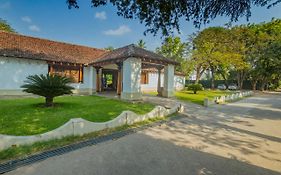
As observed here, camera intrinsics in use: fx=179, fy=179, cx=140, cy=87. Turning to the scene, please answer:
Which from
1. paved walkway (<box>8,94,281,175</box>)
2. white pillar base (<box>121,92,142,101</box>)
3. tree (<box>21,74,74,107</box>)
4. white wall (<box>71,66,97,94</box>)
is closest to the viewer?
paved walkway (<box>8,94,281,175</box>)

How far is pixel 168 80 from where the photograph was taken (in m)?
16.0

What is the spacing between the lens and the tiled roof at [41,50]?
13773 millimetres

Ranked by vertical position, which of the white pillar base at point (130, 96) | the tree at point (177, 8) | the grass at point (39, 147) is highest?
the tree at point (177, 8)

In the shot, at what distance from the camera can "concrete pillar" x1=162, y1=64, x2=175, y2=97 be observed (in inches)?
622

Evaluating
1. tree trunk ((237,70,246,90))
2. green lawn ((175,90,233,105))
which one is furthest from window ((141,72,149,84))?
tree trunk ((237,70,246,90))

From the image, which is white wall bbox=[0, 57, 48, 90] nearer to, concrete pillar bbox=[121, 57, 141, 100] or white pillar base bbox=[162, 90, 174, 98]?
concrete pillar bbox=[121, 57, 141, 100]

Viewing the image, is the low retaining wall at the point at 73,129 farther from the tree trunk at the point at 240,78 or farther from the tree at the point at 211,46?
the tree trunk at the point at 240,78

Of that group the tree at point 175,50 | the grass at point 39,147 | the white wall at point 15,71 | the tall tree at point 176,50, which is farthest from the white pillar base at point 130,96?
the tree at point 175,50

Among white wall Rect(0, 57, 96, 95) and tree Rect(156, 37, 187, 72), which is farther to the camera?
tree Rect(156, 37, 187, 72)

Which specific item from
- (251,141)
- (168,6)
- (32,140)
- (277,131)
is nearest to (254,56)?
(277,131)

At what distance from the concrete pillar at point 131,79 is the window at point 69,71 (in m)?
5.99

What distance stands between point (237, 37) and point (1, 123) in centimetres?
3399

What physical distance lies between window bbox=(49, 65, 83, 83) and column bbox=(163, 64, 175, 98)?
7.96m

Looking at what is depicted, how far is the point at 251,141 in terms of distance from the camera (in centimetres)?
590
